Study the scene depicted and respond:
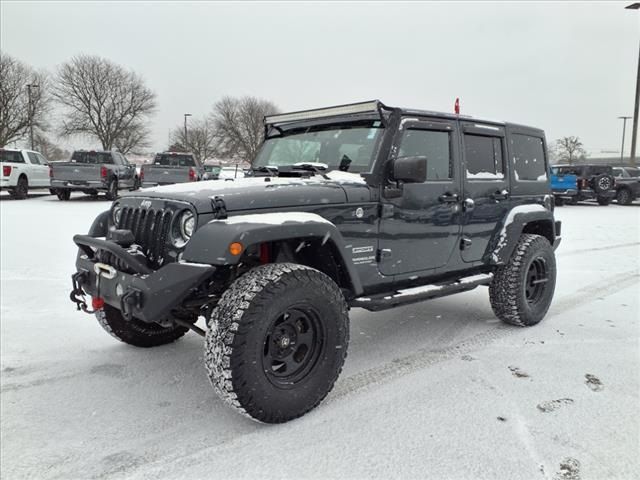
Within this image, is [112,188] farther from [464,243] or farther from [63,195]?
[464,243]

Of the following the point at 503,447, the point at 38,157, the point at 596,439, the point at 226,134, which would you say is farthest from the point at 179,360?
the point at 226,134

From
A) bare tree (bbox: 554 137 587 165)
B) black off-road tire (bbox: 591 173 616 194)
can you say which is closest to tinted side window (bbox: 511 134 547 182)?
black off-road tire (bbox: 591 173 616 194)

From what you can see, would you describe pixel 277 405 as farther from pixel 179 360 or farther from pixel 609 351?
pixel 609 351

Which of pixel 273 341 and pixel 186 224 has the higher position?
pixel 186 224

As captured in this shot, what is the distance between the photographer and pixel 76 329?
4.38 meters

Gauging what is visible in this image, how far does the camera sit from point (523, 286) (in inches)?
177

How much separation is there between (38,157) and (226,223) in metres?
19.7

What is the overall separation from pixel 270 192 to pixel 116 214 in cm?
124

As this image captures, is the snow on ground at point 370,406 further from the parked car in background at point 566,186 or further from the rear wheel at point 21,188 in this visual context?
the rear wheel at point 21,188

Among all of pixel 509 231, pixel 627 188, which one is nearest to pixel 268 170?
pixel 509 231

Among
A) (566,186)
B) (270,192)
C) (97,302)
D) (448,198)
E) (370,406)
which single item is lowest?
(370,406)

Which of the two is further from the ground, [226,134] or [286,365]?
[226,134]

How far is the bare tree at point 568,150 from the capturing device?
62.6 m

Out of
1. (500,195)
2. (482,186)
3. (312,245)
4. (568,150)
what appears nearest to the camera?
(312,245)
